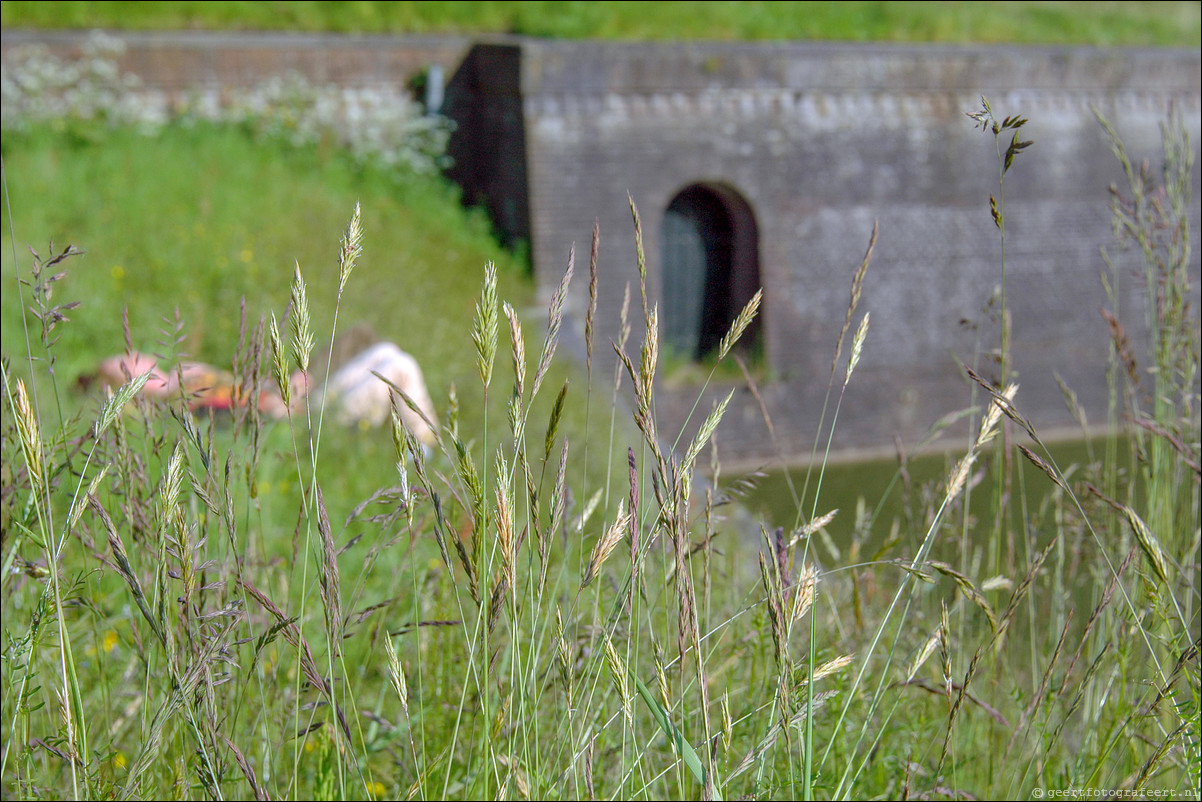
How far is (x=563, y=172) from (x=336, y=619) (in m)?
7.65

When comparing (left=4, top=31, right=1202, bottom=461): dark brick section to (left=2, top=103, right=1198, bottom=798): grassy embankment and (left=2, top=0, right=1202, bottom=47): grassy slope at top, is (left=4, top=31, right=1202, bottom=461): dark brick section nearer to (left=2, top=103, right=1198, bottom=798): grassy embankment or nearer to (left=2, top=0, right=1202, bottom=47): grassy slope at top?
(left=2, top=0, right=1202, bottom=47): grassy slope at top

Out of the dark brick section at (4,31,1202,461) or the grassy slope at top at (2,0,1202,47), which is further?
the grassy slope at top at (2,0,1202,47)

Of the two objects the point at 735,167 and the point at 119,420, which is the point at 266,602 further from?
the point at 735,167

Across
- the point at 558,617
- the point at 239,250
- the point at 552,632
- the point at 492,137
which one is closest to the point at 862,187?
the point at 492,137

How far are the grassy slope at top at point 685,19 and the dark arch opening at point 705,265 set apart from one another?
1.63m

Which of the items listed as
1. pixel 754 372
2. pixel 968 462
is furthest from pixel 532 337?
pixel 968 462

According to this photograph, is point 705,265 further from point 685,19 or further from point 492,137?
point 685,19

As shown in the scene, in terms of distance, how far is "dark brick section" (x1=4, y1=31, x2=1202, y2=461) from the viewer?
26.8ft

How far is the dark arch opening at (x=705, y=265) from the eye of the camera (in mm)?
8859

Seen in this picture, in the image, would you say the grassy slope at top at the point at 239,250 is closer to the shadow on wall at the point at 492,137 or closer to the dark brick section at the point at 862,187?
the shadow on wall at the point at 492,137

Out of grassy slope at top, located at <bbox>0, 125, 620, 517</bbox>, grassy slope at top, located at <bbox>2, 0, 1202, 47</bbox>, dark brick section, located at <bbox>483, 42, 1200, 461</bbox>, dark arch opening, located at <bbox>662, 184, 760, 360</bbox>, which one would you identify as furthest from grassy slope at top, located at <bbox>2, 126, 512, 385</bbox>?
dark arch opening, located at <bbox>662, 184, 760, 360</bbox>

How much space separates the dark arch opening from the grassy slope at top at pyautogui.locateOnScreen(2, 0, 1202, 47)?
1632 millimetres

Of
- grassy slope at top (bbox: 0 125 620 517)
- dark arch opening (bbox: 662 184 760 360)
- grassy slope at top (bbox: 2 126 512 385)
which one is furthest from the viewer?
dark arch opening (bbox: 662 184 760 360)

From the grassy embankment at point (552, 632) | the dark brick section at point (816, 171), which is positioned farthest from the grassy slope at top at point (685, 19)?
the grassy embankment at point (552, 632)
